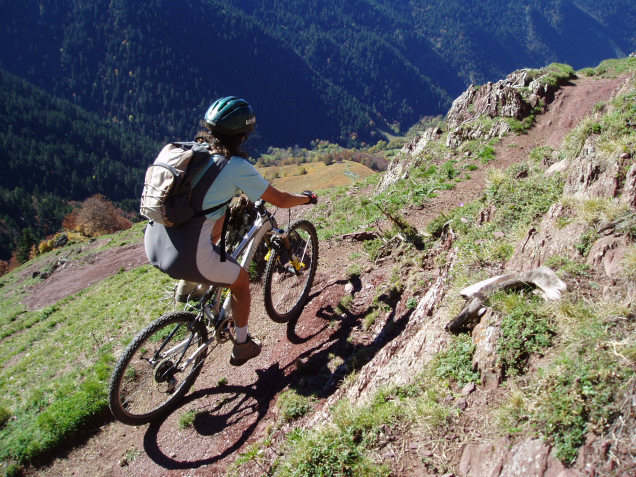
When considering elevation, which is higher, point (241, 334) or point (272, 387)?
point (241, 334)

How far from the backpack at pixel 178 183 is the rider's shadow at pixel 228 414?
2631 mm

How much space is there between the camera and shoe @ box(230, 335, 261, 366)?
16.7ft

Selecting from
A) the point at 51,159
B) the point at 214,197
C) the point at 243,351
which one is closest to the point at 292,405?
the point at 243,351

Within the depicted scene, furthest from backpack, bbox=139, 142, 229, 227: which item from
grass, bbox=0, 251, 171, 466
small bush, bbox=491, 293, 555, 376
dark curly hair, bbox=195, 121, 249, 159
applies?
grass, bbox=0, 251, 171, 466

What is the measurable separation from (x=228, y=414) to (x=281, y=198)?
2.88m

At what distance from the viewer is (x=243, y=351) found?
16.7ft

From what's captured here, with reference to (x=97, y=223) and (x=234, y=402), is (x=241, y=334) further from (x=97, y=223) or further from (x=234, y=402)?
(x=97, y=223)

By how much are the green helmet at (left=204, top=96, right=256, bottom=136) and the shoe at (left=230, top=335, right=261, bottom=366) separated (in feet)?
8.99

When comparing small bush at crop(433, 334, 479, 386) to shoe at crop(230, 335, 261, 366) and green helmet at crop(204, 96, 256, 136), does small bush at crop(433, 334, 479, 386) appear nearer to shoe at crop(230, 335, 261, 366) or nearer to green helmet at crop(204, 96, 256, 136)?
shoe at crop(230, 335, 261, 366)

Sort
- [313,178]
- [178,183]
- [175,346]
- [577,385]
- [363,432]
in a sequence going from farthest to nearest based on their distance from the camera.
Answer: [313,178] < [175,346] < [178,183] < [363,432] < [577,385]

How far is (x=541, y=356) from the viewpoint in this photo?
3033mm

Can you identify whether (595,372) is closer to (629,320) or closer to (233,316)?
(629,320)

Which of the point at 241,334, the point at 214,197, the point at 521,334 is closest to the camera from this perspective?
the point at 521,334

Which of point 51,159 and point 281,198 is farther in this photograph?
point 51,159
